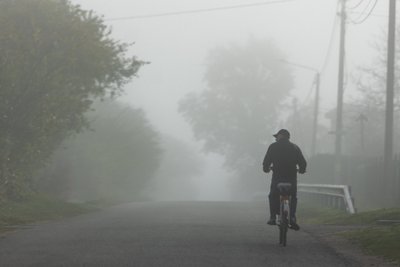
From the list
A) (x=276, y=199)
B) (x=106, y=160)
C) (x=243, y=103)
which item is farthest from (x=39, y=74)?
(x=243, y=103)

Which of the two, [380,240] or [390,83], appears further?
[390,83]

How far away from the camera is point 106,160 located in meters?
47.1

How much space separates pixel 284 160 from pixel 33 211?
39.1 feet

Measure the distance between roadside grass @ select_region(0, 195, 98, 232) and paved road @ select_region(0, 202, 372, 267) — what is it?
3.31 meters

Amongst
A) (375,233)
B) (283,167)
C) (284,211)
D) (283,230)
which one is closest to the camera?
(283,230)

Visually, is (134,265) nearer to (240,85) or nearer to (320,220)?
(320,220)

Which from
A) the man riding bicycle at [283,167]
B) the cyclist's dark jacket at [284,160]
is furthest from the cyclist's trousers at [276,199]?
the cyclist's dark jacket at [284,160]

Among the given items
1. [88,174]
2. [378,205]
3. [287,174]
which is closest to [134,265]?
[287,174]

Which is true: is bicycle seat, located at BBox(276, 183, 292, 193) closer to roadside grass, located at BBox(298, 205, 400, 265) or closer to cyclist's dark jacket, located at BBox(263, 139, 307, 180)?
cyclist's dark jacket, located at BBox(263, 139, 307, 180)

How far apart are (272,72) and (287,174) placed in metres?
64.5

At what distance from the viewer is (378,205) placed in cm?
2791

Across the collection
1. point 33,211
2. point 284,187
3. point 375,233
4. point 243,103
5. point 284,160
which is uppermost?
point 243,103

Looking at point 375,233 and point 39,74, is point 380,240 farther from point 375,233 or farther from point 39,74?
point 39,74

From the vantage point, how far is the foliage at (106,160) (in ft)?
117
